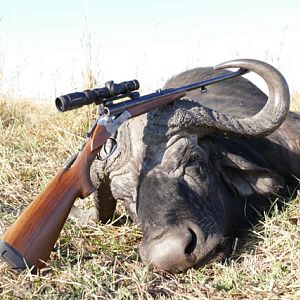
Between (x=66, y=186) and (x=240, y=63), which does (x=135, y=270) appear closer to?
(x=66, y=186)

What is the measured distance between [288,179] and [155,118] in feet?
4.43

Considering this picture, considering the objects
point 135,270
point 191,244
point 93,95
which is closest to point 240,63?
point 93,95

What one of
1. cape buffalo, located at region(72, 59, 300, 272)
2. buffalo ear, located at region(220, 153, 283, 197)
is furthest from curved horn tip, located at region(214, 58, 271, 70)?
buffalo ear, located at region(220, 153, 283, 197)

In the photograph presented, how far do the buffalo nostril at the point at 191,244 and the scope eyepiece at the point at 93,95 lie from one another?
1.01 m

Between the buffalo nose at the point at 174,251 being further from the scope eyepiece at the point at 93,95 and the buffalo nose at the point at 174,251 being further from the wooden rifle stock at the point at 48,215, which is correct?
the scope eyepiece at the point at 93,95

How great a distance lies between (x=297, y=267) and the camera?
322 cm

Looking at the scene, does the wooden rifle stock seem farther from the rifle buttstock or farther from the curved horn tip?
the curved horn tip

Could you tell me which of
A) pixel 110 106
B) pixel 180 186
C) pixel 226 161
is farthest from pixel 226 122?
pixel 110 106

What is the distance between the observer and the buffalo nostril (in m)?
3.35

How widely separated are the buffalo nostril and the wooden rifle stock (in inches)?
27.9

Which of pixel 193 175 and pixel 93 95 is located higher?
pixel 93 95

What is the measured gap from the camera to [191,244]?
3.39 meters

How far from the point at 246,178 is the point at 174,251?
1123mm

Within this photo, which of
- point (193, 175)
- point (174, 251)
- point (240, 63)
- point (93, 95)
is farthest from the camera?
point (240, 63)
